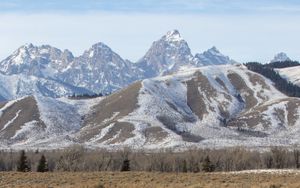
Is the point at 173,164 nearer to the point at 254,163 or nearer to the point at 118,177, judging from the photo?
the point at 254,163

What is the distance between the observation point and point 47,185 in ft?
142

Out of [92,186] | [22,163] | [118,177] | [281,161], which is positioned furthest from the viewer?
[281,161]

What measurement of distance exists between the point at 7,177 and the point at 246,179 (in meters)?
20.7

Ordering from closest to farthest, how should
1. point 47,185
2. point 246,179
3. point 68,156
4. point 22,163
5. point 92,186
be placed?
point 92,186, point 47,185, point 246,179, point 22,163, point 68,156

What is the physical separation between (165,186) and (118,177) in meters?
10.2

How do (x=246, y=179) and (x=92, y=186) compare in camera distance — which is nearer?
(x=92, y=186)

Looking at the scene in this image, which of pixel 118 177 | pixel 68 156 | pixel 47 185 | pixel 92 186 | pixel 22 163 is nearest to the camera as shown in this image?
pixel 92 186

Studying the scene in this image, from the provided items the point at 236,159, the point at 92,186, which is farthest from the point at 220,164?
the point at 92,186

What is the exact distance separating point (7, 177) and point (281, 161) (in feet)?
371

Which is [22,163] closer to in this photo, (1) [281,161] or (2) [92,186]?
(2) [92,186]

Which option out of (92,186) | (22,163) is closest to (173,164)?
(22,163)

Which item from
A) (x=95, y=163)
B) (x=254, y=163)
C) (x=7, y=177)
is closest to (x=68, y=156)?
(x=95, y=163)

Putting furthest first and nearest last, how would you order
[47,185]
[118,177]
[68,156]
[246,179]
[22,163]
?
[68,156], [22,163], [118,177], [246,179], [47,185]

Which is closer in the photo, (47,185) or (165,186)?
(165,186)
